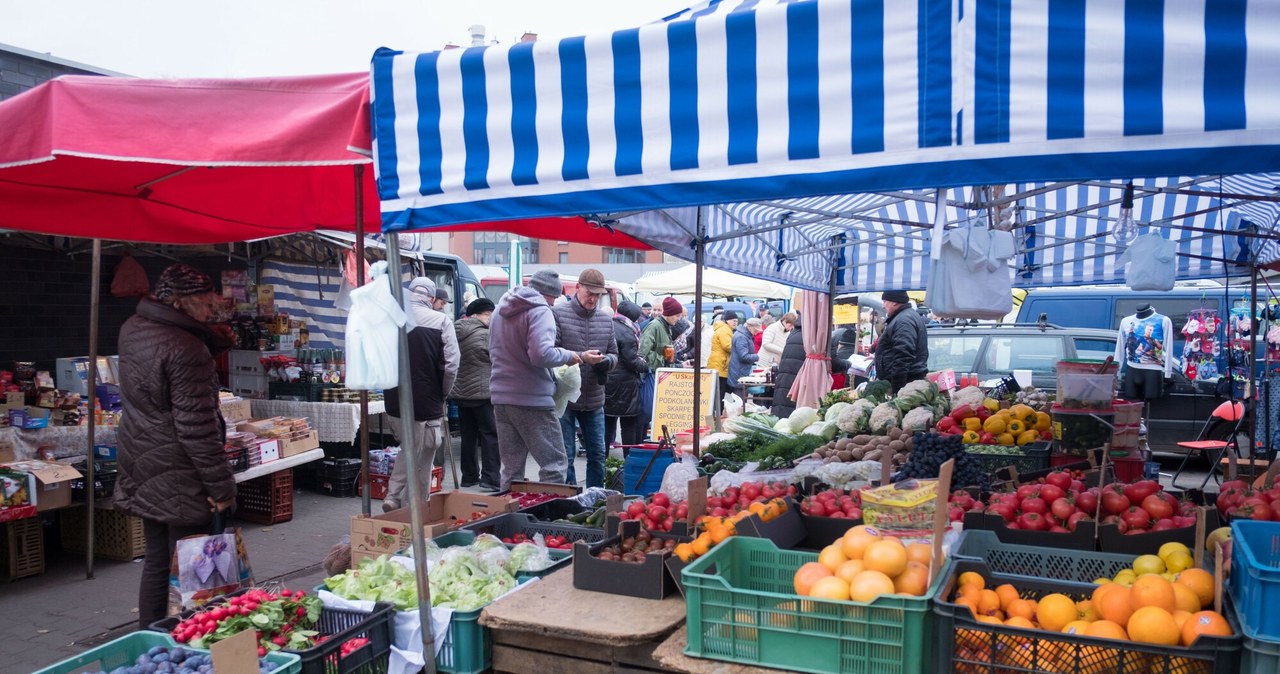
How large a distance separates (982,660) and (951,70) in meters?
1.65

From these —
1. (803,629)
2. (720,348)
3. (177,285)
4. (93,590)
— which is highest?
(177,285)

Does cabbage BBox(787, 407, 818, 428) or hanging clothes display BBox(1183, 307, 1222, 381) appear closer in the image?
cabbage BBox(787, 407, 818, 428)

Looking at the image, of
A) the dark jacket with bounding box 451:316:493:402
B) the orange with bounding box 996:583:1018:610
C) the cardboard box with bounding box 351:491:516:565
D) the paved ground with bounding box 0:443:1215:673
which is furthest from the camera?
the dark jacket with bounding box 451:316:493:402

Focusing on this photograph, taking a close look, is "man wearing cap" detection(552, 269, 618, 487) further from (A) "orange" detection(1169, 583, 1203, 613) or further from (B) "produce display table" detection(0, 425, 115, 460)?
(A) "orange" detection(1169, 583, 1203, 613)

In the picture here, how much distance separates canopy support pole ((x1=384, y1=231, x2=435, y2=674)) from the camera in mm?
3096

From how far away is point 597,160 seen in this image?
2.79 metres

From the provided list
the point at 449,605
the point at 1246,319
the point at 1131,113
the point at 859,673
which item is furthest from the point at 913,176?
the point at 1246,319

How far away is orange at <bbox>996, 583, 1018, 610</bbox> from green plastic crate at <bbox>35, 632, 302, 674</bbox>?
7.62ft

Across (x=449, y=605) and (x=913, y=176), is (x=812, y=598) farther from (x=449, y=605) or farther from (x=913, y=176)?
(x=449, y=605)

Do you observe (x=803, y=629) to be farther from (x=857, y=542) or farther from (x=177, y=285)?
(x=177, y=285)

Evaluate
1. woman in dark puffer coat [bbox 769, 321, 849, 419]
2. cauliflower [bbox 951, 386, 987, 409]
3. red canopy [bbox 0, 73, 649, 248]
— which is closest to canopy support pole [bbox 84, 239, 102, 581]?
red canopy [bbox 0, 73, 649, 248]

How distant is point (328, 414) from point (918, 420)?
5.72 meters

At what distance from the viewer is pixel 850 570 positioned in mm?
2680

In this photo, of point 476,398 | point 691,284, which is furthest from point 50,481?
point 691,284
